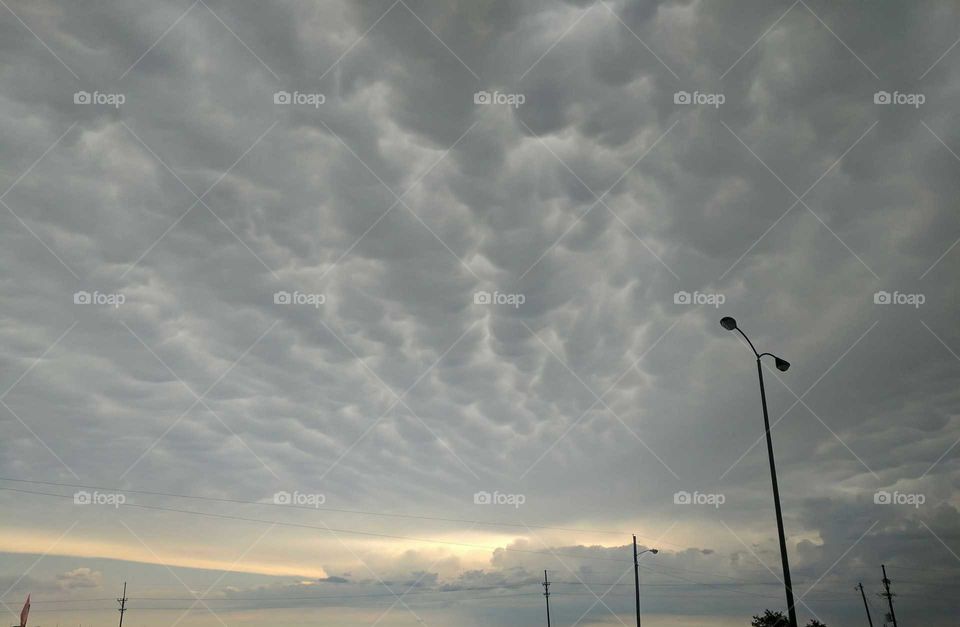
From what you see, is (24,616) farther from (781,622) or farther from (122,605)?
(122,605)

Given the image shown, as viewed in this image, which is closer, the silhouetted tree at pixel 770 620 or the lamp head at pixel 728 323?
the lamp head at pixel 728 323

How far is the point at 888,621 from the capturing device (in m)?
73.4

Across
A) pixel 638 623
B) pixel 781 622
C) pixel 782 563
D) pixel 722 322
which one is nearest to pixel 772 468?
pixel 782 563

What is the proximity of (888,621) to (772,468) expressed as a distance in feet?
248

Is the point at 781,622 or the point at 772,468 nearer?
the point at 772,468

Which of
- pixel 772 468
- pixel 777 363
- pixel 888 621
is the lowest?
pixel 888 621

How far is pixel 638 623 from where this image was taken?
41688 millimetres

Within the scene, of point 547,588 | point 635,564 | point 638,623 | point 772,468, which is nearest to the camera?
point 772,468

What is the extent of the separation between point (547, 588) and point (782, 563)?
68.7 meters

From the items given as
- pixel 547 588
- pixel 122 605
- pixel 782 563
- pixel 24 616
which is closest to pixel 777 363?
pixel 782 563

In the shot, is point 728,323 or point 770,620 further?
point 770,620

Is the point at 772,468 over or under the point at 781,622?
over

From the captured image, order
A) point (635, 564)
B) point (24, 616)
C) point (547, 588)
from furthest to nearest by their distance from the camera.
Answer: point (547, 588)
point (635, 564)
point (24, 616)

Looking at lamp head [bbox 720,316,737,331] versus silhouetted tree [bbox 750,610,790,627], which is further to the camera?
silhouetted tree [bbox 750,610,790,627]
